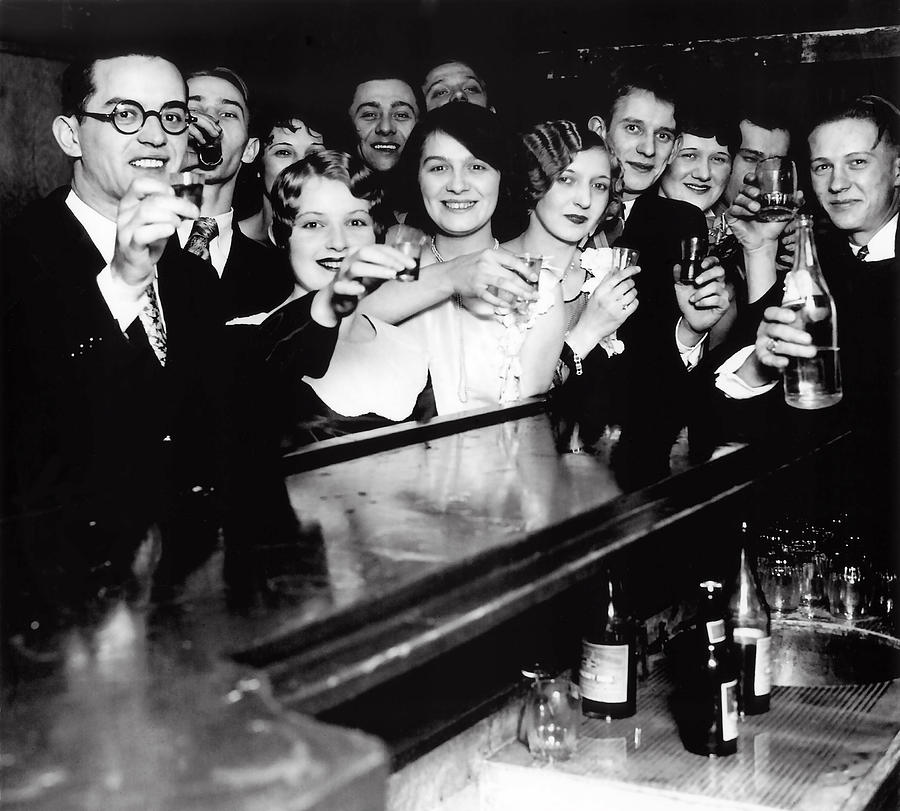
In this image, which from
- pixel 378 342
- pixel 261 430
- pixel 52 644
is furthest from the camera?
pixel 378 342

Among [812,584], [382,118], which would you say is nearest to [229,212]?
[382,118]

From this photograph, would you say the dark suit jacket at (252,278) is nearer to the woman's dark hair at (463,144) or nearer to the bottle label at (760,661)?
the woman's dark hair at (463,144)

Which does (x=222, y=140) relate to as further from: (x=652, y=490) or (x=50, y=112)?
(x=652, y=490)

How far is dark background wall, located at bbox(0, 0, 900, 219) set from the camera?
7.30 feet

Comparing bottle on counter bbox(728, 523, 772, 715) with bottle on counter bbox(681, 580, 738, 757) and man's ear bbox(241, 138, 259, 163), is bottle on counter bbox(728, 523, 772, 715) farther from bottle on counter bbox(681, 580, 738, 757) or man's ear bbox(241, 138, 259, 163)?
man's ear bbox(241, 138, 259, 163)

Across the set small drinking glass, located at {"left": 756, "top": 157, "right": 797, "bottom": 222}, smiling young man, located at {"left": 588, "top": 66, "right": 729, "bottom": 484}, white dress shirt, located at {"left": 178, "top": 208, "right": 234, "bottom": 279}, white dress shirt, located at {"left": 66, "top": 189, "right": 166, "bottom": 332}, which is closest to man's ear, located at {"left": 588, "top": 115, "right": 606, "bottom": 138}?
smiling young man, located at {"left": 588, "top": 66, "right": 729, "bottom": 484}

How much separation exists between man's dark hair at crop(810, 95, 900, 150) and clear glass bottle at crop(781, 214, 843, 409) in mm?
366

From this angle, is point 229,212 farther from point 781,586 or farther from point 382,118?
point 781,586

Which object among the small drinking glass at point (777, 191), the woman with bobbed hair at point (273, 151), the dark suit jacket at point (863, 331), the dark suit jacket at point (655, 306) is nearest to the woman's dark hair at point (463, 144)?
the woman with bobbed hair at point (273, 151)

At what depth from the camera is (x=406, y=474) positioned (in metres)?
1.81

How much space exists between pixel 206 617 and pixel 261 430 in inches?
63.3

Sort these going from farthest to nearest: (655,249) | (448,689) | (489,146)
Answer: (655,249), (489,146), (448,689)

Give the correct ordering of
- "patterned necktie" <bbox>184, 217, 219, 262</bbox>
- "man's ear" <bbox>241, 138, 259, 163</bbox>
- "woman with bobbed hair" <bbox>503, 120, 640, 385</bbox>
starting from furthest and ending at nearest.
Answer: "woman with bobbed hair" <bbox>503, 120, 640, 385</bbox> → "man's ear" <bbox>241, 138, 259, 163</bbox> → "patterned necktie" <bbox>184, 217, 219, 262</bbox>

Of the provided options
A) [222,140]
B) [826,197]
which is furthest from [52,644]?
[826,197]
